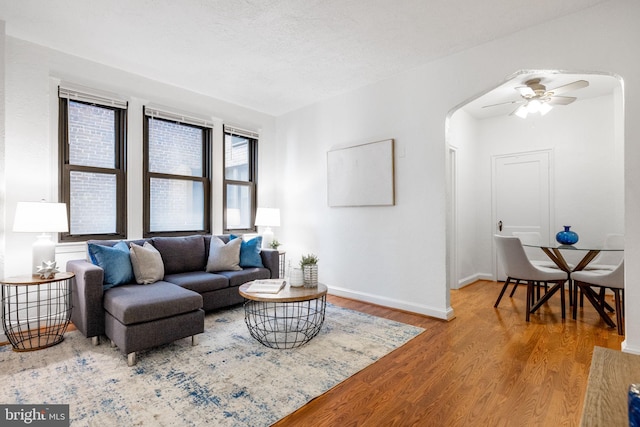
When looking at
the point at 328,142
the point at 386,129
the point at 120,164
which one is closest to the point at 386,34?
the point at 386,129

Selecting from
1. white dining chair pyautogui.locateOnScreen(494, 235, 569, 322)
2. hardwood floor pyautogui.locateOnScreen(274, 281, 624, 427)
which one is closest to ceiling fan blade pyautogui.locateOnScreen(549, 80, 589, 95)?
white dining chair pyautogui.locateOnScreen(494, 235, 569, 322)

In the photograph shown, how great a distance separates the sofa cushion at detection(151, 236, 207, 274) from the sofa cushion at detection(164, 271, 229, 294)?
131mm

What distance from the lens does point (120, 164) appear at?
378cm

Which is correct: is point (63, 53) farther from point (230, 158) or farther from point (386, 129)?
point (386, 129)

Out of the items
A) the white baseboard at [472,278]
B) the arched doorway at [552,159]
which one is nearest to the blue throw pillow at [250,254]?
the arched doorway at [552,159]

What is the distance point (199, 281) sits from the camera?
132 inches

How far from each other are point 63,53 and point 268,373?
3.78m

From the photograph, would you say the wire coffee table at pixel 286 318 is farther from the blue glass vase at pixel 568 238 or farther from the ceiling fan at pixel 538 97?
the ceiling fan at pixel 538 97

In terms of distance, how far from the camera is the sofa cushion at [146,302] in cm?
242

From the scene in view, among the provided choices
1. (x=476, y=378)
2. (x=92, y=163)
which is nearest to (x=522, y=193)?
(x=476, y=378)

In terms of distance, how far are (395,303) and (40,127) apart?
166 inches

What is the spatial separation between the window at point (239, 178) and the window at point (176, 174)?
31 centimetres

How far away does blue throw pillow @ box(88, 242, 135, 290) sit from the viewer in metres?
2.95

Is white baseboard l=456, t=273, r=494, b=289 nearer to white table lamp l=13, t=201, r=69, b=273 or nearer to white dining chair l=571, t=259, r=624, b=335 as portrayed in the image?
white dining chair l=571, t=259, r=624, b=335
